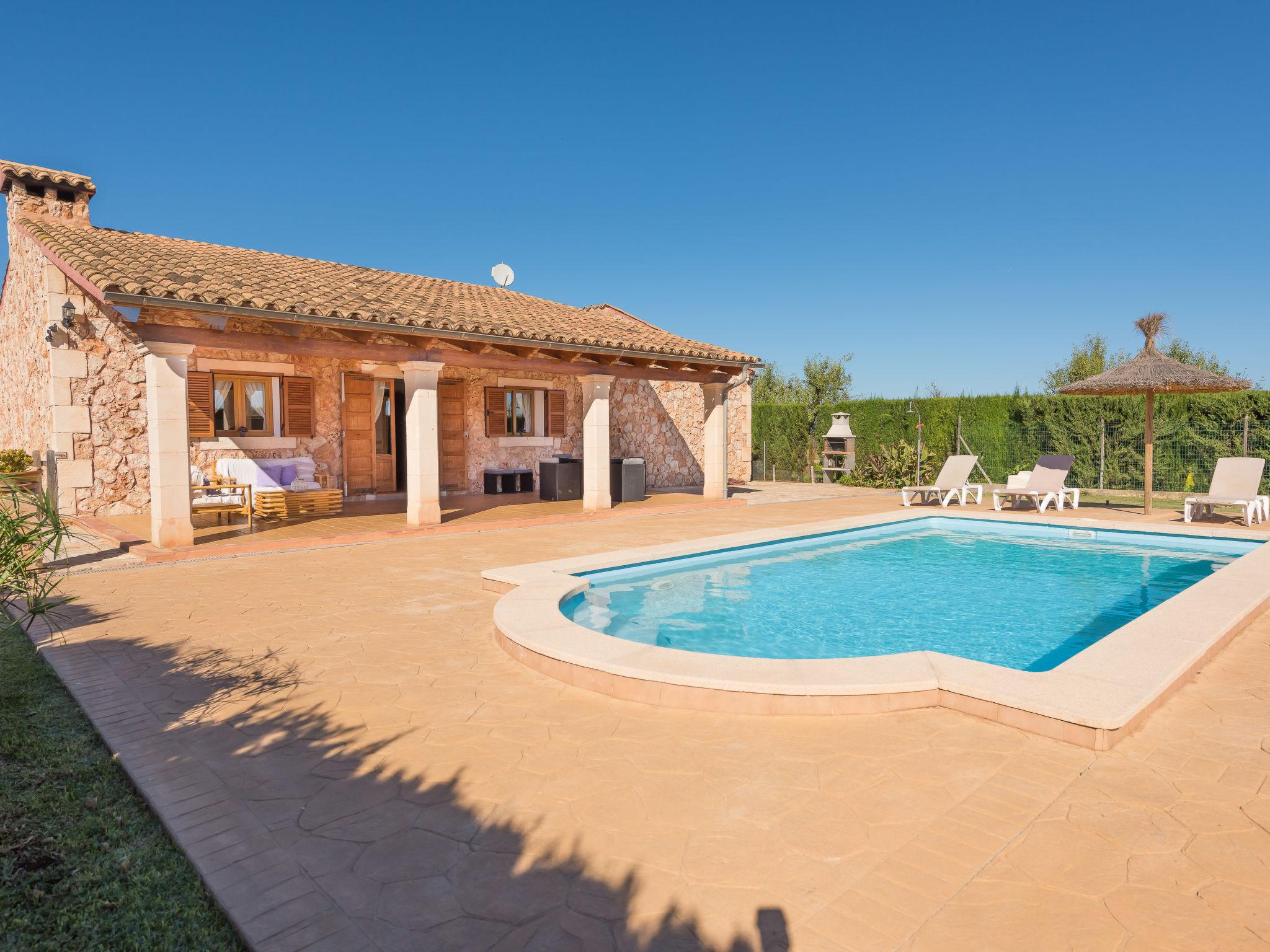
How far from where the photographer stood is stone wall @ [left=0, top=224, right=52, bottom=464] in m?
11.2

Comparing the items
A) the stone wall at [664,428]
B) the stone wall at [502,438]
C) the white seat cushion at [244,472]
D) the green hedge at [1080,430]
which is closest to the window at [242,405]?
the white seat cushion at [244,472]

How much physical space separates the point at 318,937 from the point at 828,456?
20393 mm

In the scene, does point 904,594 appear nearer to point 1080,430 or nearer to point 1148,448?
point 1148,448

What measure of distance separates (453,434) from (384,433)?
1.44 metres

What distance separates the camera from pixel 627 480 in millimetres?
14430

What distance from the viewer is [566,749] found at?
10.7ft

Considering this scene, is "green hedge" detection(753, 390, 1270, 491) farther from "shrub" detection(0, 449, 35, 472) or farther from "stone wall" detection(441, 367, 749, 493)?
"shrub" detection(0, 449, 35, 472)

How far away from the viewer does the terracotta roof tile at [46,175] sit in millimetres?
11477

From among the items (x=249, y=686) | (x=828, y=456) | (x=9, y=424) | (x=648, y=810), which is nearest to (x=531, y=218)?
(x=828, y=456)

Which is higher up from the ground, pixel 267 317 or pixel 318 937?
pixel 267 317

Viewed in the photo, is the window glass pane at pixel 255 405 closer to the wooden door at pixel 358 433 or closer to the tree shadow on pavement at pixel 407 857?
the wooden door at pixel 358 433

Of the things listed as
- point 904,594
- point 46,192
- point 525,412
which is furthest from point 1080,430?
point 46,192

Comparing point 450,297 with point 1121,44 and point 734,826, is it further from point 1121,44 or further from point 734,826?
point 1121,44

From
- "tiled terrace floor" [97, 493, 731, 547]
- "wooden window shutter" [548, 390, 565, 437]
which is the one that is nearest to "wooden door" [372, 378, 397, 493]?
"tiled terrace floor" [97, 493, 731, 547]
